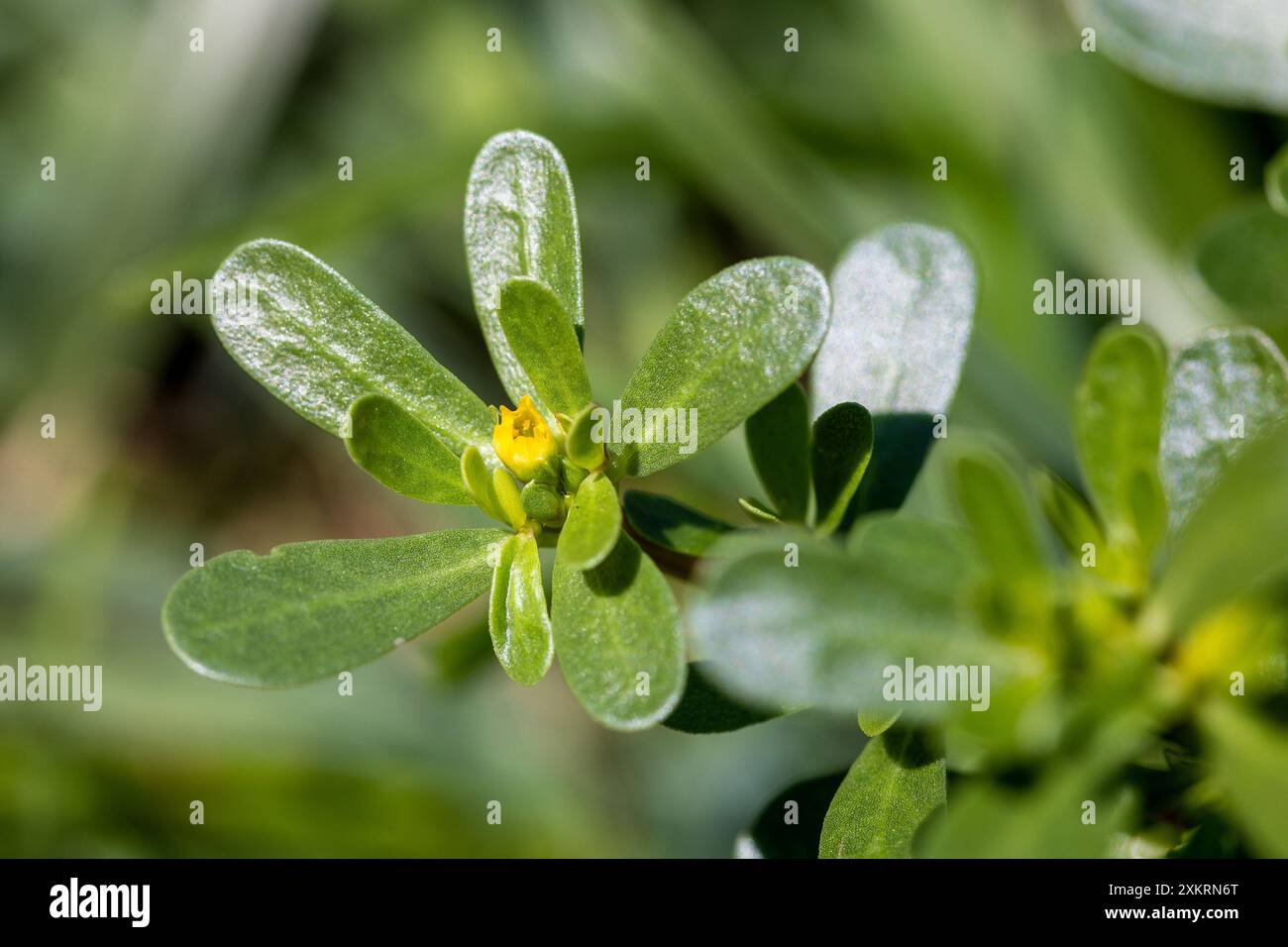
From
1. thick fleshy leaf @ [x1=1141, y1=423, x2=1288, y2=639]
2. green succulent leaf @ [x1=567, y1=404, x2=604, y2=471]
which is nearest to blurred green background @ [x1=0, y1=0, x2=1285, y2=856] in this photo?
green succulent leaf @ [x1=567, y1=404, x2=604, y2=471]

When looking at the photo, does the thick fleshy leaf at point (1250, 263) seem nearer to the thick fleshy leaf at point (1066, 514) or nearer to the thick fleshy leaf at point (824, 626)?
the thick fleshy leaf at point (1066, 514)

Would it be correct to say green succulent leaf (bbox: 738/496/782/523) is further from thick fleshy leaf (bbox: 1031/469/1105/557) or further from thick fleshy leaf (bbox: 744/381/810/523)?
thick fleshy leaf (bbox: 1031/469/1105/557)

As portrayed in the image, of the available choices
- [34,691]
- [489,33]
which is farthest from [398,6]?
[34,691]

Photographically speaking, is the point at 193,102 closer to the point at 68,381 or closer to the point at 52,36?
the point at 52,36

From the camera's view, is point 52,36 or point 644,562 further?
point 52,36

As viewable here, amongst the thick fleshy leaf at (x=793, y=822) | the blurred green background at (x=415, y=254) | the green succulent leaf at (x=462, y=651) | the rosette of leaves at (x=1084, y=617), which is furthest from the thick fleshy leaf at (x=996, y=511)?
the blurred green background at (x=415, y=254)

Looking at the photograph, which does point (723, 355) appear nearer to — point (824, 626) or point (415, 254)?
point (824, 626)

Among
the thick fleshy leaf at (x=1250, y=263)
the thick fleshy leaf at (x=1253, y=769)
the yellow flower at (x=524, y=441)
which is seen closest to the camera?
the thick fleshy leaf at (x=1253, y=769)
